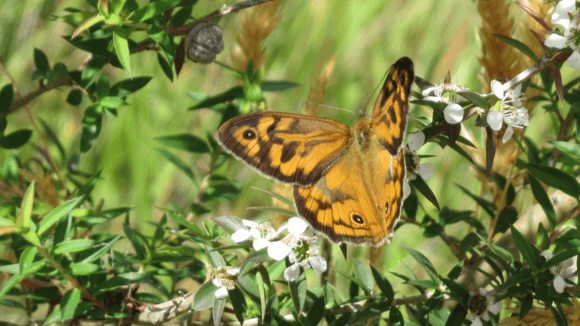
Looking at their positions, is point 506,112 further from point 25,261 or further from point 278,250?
point 25,261

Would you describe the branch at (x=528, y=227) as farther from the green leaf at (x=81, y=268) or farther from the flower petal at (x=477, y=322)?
the green leaf at (x=81, y=268)

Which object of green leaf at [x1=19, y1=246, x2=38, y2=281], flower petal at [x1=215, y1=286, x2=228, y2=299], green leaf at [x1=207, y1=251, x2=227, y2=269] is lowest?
flower petal at [x1=215, y1=286, x2=228, y2=299]

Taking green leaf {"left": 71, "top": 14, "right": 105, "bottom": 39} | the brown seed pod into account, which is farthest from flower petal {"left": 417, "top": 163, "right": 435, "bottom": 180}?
green leaf {"left": 71, "top": 14, "right": 105, "bottom": 39}

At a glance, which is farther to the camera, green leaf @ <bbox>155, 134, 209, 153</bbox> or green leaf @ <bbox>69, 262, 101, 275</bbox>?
green leaf @ <bbox>155, 134, 209, 153</bbox>

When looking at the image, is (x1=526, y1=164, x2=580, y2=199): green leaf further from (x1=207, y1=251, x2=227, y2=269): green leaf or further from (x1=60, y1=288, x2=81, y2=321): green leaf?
(x1=60, y1=288, x2=81, y2=321): green leaf

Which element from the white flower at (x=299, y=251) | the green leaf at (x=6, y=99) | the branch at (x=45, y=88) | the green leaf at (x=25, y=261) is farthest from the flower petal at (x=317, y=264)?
the green leaf at (x=6, y=99)

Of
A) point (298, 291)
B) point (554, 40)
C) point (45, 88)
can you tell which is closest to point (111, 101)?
point (45, 88)

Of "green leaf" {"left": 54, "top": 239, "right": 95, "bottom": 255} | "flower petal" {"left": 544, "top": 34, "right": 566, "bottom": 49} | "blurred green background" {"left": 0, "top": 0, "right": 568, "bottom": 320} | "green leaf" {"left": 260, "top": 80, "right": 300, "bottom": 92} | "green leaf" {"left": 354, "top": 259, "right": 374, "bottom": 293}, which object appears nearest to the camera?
"flower petal" {"left": 544, "top": 34, "right": 566, "bottom": 49}
